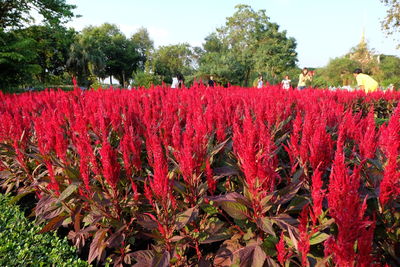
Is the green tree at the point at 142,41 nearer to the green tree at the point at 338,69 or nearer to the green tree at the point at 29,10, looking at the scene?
the green tree at the point at 338,69

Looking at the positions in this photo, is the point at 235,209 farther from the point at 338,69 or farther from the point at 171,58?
the point at 171,58

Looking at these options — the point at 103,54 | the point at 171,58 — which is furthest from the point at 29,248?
the point at 171,58

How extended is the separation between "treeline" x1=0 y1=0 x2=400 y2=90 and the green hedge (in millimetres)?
11241

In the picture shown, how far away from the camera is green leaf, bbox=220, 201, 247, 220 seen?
1444 millimetres

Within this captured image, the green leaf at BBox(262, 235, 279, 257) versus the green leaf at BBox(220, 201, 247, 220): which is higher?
the green leaf at BBox(220, 201, 247, 220)

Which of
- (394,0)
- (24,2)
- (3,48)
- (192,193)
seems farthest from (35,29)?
(394,0)

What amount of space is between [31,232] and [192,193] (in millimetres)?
1651

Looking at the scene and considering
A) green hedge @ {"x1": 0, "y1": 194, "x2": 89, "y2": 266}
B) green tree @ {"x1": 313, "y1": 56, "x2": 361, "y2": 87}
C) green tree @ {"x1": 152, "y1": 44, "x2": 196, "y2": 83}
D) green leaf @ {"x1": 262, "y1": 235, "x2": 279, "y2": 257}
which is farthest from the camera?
green tree @ {"x1": 152, "y1": 44, "x2": 196, "y2": 83}

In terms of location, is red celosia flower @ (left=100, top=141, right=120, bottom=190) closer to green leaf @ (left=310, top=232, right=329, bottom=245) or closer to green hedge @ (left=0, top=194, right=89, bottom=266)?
green hedge @ (left=0, top=194, right=89, bottom=266)

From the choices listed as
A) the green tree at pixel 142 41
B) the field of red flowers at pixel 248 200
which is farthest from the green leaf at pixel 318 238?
the green tree at pixel 142 41

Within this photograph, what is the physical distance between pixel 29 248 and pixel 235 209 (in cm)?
177

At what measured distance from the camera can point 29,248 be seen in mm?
2232

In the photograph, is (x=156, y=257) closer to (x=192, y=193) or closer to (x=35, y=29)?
(x=192, y=193)

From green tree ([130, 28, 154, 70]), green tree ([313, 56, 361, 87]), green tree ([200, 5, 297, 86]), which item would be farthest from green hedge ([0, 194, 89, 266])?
green tree ([130, 28, 154, 70])
